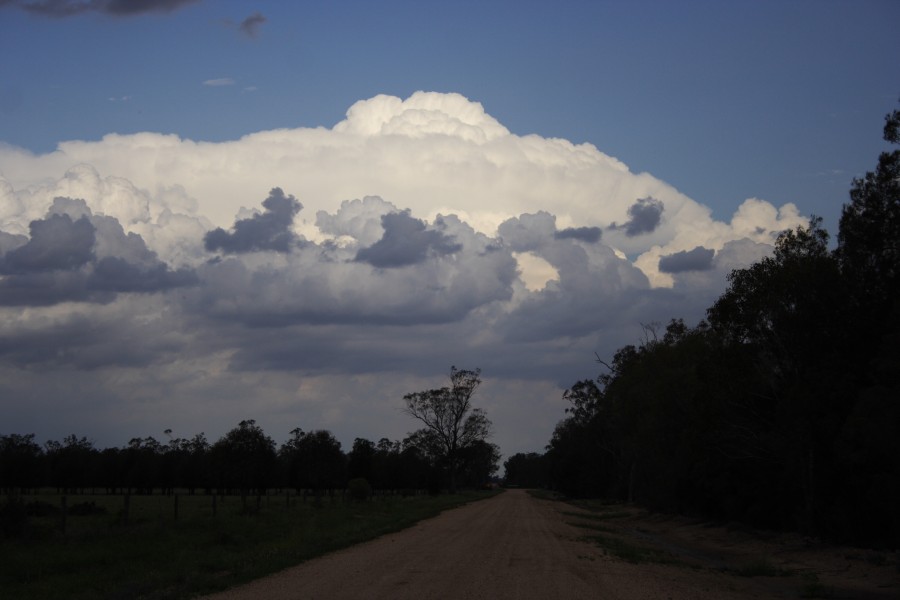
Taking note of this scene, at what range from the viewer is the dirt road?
16.1 metres

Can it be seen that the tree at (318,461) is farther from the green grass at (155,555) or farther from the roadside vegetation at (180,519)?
the green grass at (155,555)

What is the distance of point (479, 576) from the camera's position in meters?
18.6

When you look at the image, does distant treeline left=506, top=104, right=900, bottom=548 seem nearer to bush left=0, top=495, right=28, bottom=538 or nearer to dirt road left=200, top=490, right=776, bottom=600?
dirt road left=200, top=490, right=776, bottom=600

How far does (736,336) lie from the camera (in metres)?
36.3

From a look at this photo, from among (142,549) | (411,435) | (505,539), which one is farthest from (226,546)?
(411,435)

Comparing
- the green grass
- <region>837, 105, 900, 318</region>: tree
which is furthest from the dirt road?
<region>837, 105, 900, 318</region>: tree

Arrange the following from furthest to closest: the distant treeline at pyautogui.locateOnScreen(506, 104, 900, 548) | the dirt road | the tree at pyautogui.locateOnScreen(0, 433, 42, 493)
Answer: the tree at pyautogui.locateOnScreen(0, 433, 42, 493), the distant treeline at pyautogui.locateOnScreen(506, 104, 900, 548), the dirt road

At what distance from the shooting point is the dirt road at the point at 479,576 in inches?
634

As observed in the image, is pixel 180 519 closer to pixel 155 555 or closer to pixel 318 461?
pixel 155 555

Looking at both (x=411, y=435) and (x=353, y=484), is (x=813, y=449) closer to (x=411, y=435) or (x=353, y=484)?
(x=353, y=484)

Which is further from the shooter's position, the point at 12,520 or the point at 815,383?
the point at 815,383

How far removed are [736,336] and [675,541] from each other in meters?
12.5

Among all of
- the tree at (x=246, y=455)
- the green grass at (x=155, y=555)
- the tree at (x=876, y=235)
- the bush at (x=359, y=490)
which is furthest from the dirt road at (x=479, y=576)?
the tree at (x=246, y=455)

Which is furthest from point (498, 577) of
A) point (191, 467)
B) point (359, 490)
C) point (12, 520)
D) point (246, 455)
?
point (191, 467)
